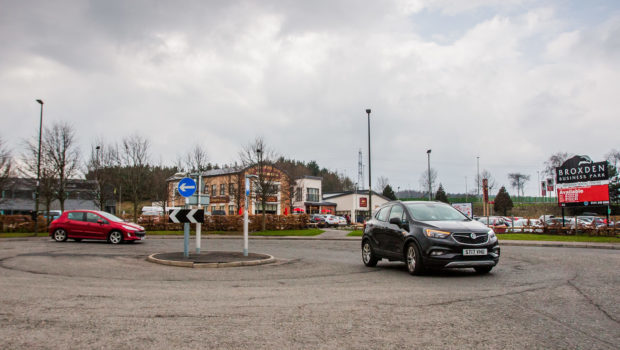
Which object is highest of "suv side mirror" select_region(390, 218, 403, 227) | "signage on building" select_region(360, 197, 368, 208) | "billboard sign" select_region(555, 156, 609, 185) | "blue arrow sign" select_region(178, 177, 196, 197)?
"billboard sign" select_region(555, 156, 609, 185)

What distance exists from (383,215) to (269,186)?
24289 mm

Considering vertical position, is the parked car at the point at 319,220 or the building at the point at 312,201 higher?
the building at the point at 312,201

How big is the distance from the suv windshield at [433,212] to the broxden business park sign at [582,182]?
2422 centimetres

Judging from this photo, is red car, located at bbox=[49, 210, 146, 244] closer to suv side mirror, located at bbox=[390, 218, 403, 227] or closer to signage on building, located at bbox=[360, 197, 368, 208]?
suv side mirror, located at bbox=[390, 218, 403, 227]

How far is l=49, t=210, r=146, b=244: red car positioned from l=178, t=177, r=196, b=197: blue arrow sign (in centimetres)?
883

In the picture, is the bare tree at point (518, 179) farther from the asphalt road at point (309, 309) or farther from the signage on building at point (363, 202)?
the asphalt road at point (309, 309)

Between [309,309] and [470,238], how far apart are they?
15.3ft

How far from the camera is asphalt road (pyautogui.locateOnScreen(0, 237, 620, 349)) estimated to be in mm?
4586

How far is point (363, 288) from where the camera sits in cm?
802

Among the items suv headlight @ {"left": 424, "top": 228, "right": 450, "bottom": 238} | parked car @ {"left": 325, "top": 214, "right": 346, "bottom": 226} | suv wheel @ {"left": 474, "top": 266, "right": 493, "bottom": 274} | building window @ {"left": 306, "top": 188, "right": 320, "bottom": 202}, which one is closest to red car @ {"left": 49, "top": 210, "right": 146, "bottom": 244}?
suv headlight @ {"left": 424, "top": 228, "right": 450, "bottom": 238}

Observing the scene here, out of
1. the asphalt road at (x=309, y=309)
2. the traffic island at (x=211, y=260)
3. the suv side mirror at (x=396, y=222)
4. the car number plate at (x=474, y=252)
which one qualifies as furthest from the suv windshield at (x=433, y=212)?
the traffic island at (x=211, y=260)

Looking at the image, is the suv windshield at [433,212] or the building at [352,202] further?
the building at [352,202]

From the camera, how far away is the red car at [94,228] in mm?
20531

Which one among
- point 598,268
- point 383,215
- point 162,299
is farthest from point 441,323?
point 598,268
